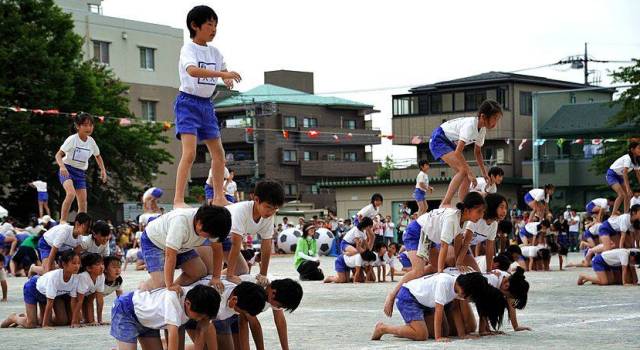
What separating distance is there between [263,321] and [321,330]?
1656 mm

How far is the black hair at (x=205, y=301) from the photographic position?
9320 millimetres

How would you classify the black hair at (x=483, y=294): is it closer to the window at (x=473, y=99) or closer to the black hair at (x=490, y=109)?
the black hair at (x=490, y=109)

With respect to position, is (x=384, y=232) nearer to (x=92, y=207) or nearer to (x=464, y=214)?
(x=92, y=207)

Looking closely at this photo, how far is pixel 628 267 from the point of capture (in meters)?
20.1

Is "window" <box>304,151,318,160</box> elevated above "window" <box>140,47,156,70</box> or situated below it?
below

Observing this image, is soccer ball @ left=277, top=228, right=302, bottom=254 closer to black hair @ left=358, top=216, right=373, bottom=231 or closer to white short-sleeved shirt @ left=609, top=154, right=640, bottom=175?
black hair @ left=358, top=216, right=373, bottom=231

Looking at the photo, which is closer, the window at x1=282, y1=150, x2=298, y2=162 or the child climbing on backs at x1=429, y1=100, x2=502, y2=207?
the child climbing on backs at x1=429, y1=100, x2=502, y2=207

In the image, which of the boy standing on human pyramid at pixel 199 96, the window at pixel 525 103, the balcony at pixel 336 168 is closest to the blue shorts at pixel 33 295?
the boy standing on human pyramid at pixel 199 96

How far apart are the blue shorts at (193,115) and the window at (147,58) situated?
5324cm

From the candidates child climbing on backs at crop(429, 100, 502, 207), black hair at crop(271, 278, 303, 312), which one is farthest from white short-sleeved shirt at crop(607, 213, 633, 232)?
black hair at crop(271, 278, 303, 312)

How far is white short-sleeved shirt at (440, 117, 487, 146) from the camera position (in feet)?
53.4

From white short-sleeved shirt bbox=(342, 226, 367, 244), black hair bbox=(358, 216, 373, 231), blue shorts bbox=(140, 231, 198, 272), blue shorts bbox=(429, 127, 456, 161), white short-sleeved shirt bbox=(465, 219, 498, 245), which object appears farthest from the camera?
white short-sleeved shirt bbox=(342, 226, 367, 244)

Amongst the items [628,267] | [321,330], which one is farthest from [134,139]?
[321,330]

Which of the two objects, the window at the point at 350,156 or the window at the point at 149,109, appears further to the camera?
the window at the point at 350,156
